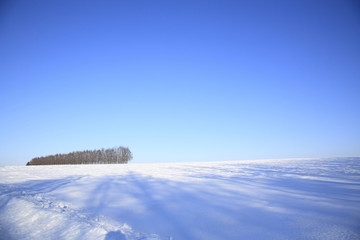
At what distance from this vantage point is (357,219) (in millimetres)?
3635

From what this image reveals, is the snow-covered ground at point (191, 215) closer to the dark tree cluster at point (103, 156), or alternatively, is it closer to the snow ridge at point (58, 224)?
the snow ridge at point (58, 224)

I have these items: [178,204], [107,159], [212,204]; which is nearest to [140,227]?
[178,204]

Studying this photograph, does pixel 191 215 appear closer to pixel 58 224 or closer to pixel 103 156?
pixel 58 224

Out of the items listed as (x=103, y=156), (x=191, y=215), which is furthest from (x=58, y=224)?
(x=103, y=156)

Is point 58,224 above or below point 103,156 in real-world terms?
below

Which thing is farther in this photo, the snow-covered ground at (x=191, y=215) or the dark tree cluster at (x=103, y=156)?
the dark tree cluster at (x=103, y=156)

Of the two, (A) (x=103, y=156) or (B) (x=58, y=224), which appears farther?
(A) (x=103, y=156)

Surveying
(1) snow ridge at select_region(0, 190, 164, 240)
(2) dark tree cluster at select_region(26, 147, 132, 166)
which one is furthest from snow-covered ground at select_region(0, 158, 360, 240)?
(2) dark tree cluster at select_region(26, 147, 132, 166)

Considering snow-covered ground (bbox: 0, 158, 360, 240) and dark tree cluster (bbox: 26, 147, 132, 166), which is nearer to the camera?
snow-covered ground (bbox: 0, 158, 360, 240)

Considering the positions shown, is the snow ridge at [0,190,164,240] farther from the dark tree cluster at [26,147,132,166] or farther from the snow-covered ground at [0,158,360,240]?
the dark tree cluster at [26,147,132,166]

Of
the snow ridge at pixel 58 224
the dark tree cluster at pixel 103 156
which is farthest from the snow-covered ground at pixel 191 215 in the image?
the dark tree cluster at pixel 103 156

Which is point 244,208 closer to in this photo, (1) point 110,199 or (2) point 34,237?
(1) point 110,199

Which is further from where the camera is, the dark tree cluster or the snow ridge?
the dark tree cluster

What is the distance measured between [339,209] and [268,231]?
8.06 ft
